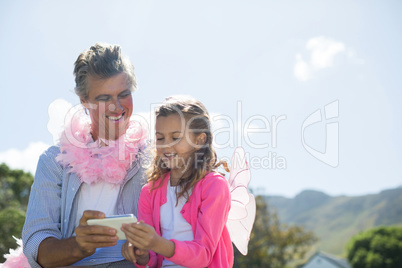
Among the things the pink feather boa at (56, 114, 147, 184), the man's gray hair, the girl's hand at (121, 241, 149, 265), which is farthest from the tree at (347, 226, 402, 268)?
the girl's hand at (121, 241, 149, 265)

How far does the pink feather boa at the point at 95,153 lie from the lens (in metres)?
3.16

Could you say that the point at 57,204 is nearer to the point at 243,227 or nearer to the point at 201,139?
the point at 201,139

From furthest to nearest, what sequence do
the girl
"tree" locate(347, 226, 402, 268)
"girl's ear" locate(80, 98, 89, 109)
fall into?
1. "tree" locate(347, 226, 402, 268)
2. "girl's ear" locate(80, 98, 89, 109)
3. the girl

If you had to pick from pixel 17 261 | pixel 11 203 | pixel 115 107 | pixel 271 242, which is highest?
pixel 115 107

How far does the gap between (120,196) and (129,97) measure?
79 centimetres

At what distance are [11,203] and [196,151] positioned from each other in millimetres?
15515

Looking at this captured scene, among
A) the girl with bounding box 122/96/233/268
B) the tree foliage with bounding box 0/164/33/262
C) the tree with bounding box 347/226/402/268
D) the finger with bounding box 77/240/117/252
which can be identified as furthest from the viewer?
the tree with bounding box 347/226/402/268

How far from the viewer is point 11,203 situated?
16.3 metres

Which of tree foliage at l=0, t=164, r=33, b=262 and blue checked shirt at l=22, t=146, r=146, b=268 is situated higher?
blue checked shirt at l=22, t=146, r=146, b=268

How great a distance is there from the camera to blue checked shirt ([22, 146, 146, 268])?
9.61 feet

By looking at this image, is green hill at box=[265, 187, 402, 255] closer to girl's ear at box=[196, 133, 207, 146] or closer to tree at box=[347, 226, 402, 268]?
tree at box=[347, 226, 402, 268]

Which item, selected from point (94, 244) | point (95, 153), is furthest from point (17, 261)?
point (94, 244)

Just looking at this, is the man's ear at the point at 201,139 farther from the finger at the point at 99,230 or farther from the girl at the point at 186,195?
the finger at the point at 99,230

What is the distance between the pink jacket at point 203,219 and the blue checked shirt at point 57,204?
26 centimetres
